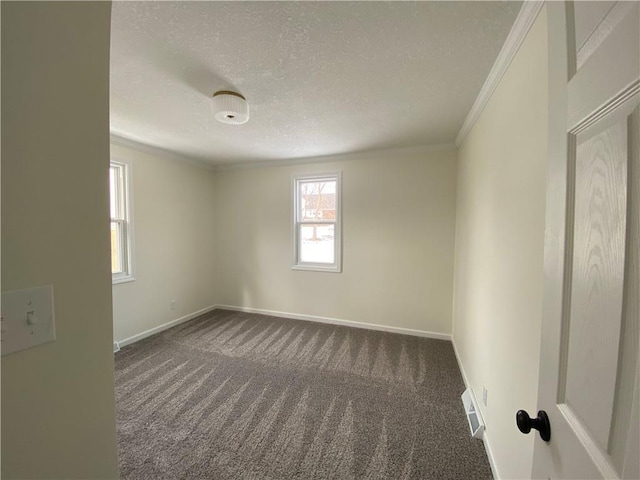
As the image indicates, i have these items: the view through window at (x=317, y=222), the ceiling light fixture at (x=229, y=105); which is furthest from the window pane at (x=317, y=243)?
the ceiling light fixture at (x=229, y=105)

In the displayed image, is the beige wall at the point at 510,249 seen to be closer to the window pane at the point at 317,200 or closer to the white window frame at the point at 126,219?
the window pane at the point at 317,200

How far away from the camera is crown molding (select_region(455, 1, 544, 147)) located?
1100 millimetres

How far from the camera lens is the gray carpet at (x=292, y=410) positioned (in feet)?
4.88

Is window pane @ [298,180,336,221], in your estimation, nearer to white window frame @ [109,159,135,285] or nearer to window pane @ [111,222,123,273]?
white window frame @ [109,159,135,285]

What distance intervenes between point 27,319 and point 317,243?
3365 millimetres

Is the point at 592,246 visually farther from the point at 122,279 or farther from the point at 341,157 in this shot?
the point at 122,279

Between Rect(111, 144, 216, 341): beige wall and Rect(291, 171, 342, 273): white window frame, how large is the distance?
1478 millimetres

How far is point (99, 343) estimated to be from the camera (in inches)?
23.7

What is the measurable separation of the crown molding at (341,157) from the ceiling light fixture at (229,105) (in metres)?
1.79

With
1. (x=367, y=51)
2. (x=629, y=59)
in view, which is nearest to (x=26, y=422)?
(x=629, y=59)

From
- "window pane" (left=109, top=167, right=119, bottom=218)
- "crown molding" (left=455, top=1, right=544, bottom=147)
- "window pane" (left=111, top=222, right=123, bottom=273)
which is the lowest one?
"window pane" (left=111, top=222, right=123, bottom=273)

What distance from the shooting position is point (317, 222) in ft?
12.3

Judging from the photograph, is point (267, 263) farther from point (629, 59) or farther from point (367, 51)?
point (629, 59)

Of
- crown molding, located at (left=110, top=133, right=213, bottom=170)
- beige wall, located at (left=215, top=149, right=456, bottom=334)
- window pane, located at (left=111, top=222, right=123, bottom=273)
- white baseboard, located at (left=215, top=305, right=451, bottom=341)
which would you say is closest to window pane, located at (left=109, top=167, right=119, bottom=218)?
window pane, located at (left=111, top=222, right=123, bottom=273)
